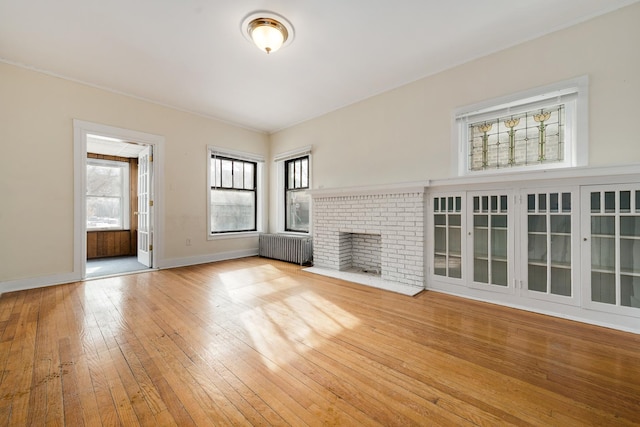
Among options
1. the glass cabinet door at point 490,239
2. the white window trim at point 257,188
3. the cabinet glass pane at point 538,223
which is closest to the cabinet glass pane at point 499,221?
the glass cabinet door at point 490,239

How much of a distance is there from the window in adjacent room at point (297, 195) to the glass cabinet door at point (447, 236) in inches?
111

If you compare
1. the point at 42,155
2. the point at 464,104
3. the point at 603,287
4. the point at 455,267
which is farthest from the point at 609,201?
the point at 42,155

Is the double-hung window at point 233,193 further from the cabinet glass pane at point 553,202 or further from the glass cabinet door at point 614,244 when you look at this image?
the glass cabinet door at point 614,244

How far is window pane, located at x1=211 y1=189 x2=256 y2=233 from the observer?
5.66 meters

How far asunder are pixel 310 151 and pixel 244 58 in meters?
2.30

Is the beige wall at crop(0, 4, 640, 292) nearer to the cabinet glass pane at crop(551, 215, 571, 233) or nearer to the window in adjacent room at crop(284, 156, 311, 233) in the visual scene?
the window in adjacent room at crop(284, 156, 311, 233)

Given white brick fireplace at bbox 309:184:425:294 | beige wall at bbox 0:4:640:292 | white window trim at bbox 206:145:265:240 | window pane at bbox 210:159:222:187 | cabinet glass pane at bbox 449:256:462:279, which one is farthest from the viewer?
window pane at bbox 210:159:222:187

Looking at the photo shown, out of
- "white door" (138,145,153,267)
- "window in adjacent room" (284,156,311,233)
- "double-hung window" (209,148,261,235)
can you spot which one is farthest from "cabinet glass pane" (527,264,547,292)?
"white door" (138,145,153,267)

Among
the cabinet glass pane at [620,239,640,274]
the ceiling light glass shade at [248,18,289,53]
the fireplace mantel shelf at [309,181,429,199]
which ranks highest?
the ceiling light glass shade at [248,18,289,53]

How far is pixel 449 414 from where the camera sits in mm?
1380

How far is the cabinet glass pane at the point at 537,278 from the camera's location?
274 centimetres

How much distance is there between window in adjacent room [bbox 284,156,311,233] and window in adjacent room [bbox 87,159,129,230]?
157 inches

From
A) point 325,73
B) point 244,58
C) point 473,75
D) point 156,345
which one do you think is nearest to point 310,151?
point 325,73

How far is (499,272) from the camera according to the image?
299cm
